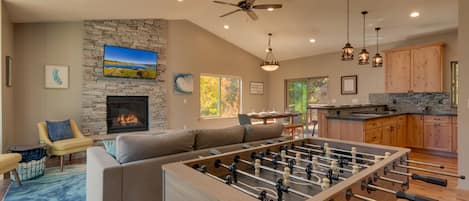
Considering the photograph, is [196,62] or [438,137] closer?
[438,137]

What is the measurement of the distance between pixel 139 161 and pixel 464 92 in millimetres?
3992

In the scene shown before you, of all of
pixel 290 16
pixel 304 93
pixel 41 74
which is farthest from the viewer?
pixel 304 93

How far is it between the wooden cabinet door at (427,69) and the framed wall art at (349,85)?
1.50m

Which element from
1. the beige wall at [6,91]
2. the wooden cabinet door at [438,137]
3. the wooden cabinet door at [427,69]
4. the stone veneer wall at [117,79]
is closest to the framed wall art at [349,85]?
the wooden cabinet door at [427,69]

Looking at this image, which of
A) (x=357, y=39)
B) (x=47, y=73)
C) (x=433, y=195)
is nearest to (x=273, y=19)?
(x=357, y=39)

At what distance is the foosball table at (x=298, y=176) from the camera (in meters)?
1.15

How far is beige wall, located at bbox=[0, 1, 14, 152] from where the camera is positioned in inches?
157

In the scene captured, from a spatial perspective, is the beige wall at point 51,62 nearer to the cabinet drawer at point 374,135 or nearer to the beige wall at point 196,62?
the beige wall at point 196,62

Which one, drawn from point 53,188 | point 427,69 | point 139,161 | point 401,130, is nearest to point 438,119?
point 401,130

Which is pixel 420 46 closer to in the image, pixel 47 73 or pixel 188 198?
pixel 188 198

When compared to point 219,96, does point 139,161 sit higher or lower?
lower

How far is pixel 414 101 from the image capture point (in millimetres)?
6281

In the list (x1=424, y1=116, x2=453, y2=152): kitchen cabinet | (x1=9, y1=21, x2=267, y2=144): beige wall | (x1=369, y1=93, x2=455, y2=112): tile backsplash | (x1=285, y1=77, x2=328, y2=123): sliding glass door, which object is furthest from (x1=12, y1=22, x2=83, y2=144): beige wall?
(x1=424, y1=116, x2=453, y2=152): kitchen cabinet

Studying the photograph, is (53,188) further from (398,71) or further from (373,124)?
(398,71)
